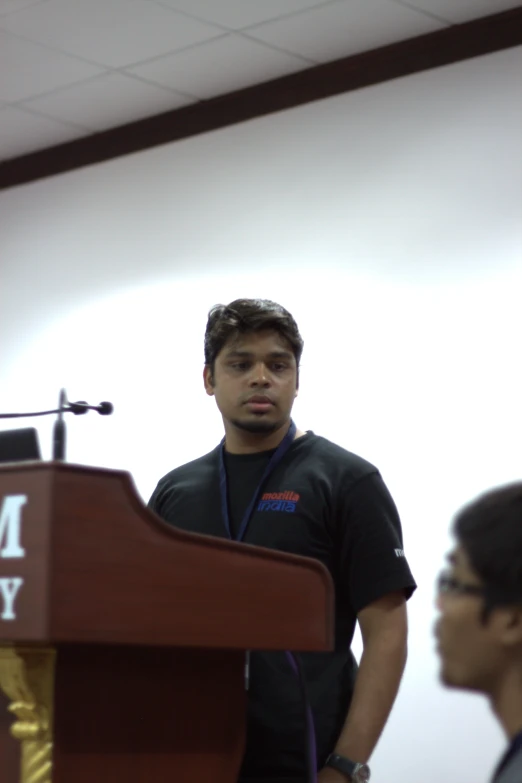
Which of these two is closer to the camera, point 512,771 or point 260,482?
point 512,771

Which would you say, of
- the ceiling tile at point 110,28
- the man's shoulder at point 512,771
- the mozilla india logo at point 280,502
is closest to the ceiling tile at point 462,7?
the ceiling tile at point 110,28

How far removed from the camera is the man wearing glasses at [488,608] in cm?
121

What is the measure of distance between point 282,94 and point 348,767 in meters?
3.03

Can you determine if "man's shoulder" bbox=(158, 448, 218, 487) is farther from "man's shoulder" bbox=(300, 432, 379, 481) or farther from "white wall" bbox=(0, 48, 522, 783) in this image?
"white wall" bbox=(0, 48, 522, 783)

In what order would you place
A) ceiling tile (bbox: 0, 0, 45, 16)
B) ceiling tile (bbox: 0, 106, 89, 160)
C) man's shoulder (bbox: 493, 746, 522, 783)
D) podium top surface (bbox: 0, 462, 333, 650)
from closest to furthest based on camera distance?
man's shoulder (bbox: 493, 746, 522, 783)
podium top surface (bbox: 0, 462, 333, 650)
ceiling tile (bbox: 0, 0, 45, 16)
ceiling tile (bbox: 0, 106, 89, 160)

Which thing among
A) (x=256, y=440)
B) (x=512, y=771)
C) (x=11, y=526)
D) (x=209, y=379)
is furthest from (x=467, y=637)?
(x=209, y=379)

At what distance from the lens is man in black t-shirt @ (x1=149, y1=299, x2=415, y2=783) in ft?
7.02

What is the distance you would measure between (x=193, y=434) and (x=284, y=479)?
236 centimetres

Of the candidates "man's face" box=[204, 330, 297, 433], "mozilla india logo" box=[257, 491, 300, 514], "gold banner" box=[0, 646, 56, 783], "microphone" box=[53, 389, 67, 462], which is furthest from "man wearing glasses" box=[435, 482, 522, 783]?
"man's face" box=[204, 330, 297, 433]

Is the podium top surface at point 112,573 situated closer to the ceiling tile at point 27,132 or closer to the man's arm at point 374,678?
the man's arm at point 374,678

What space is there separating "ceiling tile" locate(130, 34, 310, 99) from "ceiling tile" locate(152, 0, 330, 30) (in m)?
0.14

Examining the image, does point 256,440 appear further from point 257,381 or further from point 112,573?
point 112,573

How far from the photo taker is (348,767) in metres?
2.14

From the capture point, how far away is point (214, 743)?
180 cm
